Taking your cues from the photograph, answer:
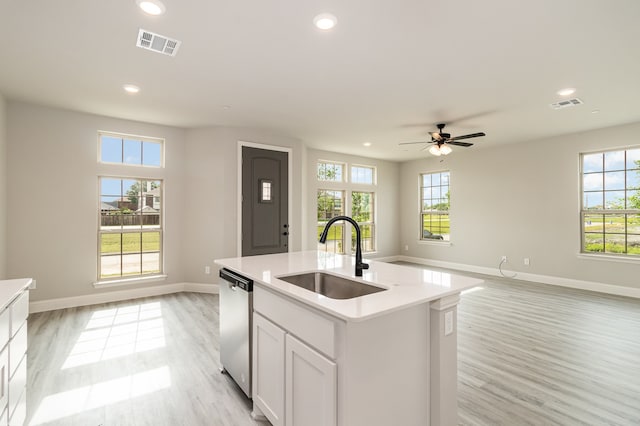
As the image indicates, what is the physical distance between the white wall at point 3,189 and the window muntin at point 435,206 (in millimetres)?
7691

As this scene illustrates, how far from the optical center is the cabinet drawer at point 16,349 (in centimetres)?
156

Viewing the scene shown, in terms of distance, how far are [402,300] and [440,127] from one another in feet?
13.6

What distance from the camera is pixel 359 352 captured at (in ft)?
4.38

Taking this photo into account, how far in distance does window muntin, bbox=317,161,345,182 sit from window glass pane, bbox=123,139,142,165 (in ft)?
11.6

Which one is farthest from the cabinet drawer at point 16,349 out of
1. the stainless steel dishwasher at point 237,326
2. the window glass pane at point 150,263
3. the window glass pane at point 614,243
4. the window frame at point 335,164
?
the window glass pane at point 614,243

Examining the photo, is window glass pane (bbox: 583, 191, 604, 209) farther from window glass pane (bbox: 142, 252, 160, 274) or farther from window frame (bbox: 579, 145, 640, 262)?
window glass pane (bbox: 142, 252, 160, 274)

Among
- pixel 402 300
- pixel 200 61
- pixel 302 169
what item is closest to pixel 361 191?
pixel 302 169

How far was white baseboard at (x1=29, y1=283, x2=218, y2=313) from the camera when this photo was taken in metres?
4.06

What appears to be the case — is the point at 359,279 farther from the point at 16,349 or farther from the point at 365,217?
the point at 365,217

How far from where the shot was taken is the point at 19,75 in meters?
3.12

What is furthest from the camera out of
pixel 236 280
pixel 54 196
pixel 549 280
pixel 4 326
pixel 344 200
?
pixel 344 200

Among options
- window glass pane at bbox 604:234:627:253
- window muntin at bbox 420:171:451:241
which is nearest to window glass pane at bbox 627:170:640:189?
window glass pane at bbox 604:234:627:253

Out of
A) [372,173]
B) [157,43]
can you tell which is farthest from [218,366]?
[372,173]

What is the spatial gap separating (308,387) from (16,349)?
1.57 meters
